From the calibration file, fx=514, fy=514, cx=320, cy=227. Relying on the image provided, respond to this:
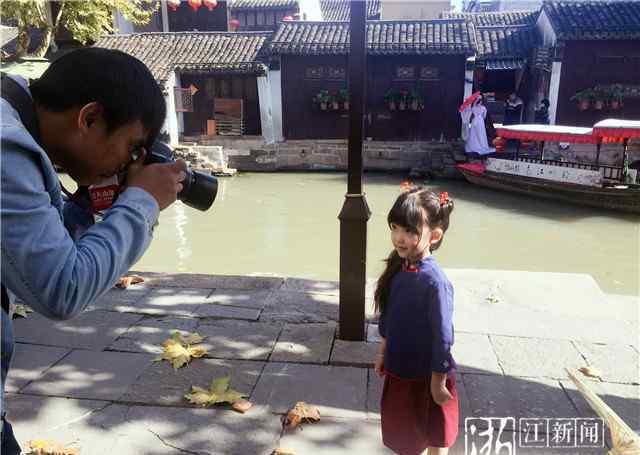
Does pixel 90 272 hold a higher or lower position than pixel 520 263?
higher

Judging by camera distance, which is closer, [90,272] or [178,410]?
[90,272]

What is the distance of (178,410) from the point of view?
258cm

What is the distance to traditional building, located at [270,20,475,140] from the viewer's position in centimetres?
1529

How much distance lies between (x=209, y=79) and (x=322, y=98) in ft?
12.8

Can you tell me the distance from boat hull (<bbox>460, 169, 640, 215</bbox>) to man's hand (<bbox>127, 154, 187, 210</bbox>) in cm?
1108

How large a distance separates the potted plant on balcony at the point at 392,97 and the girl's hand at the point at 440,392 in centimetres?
1438

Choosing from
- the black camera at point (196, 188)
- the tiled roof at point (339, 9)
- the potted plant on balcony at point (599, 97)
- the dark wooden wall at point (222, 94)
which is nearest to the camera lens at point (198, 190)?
the black camera at point (196, 188)

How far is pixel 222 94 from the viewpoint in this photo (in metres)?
16.8

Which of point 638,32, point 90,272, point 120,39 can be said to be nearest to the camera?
point 90,272

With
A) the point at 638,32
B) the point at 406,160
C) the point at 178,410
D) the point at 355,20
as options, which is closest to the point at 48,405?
→ the point at 178,410

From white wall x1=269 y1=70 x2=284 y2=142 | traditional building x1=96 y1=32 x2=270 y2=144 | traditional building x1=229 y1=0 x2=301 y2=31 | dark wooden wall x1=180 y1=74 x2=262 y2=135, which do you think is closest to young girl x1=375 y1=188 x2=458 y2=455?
traditional building x1=96 y1=32 x2=270 y2=144

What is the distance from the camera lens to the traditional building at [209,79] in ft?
52.9

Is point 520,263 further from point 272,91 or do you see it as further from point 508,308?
point 272,91

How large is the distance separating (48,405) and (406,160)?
14.3 m
